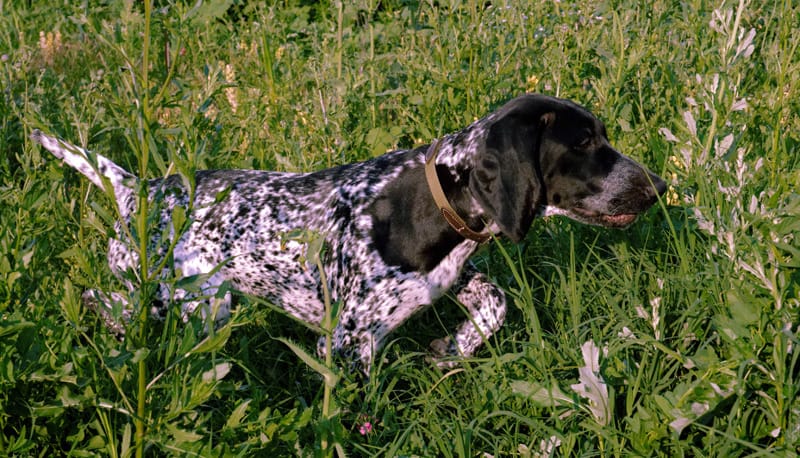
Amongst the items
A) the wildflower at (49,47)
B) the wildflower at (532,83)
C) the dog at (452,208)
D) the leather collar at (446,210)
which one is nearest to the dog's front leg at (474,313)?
the dog at (452,208)

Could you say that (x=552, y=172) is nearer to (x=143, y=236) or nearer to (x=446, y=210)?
(x=446, y=210)

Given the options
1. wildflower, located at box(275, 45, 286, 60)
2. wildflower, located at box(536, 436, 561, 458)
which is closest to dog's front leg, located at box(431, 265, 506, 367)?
wildflower, located at box(536, 436, 561, 458)

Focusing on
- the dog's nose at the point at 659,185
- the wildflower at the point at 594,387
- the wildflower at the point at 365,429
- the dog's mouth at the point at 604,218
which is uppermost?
the dog's nose at the point at 659,185

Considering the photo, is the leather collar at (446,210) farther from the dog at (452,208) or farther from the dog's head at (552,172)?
the dog's head at (552,172)

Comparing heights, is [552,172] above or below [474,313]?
above

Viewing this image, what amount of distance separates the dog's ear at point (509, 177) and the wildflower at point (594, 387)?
70 cm

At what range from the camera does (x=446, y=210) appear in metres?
3.38

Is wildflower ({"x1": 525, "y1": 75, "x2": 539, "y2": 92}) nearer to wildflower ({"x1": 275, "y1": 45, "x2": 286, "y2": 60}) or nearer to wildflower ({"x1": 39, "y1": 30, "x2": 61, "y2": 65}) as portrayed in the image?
wildflower ({"x1": 275, "y1": 45, "x2": 286, "y2": 60})

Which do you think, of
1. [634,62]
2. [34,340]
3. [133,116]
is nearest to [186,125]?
[133,116]

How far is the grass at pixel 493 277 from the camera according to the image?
2.40 metres

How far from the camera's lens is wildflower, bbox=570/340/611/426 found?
258 centimetres

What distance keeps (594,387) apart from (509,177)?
0.96 metres

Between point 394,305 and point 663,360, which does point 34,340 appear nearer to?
point 394,305

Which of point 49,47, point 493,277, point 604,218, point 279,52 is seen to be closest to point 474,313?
point 493,277
